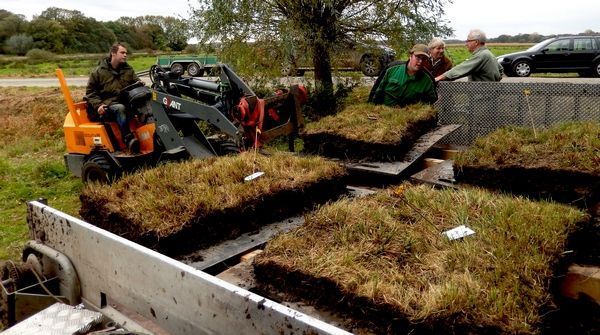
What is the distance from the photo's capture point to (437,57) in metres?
6.75

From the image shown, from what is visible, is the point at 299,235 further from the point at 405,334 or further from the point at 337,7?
the point at 337,7

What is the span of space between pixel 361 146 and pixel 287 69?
5619 mm

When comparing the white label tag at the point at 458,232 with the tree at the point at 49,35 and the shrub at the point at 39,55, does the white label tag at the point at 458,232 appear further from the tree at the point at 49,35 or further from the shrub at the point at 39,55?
the tree at the point at 49,35

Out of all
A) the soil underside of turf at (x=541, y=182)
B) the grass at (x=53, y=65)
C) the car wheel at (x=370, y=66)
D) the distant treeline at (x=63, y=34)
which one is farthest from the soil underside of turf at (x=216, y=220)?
the distant treeline at (x=63, y=34)

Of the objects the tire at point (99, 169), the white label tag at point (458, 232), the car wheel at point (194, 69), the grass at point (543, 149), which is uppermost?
the car wheel at point (194, 69)

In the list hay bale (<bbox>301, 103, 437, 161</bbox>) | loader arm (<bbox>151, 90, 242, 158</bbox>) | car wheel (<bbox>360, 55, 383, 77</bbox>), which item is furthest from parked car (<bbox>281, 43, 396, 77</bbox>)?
hay bale (<bbox>301, 103, 437, 161</bbox>)

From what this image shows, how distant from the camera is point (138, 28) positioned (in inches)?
1960

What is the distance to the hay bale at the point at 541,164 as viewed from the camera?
9.78 feet

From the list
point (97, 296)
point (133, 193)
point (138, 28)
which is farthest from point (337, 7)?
point (138, 28)

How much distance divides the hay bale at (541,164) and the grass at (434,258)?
33 cm

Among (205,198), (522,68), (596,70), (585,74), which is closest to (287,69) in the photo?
(205,198)

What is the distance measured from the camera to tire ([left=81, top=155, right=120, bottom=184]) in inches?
267

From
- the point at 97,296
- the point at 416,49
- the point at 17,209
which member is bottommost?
the point at 17,209

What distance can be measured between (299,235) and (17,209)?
5462 mm
